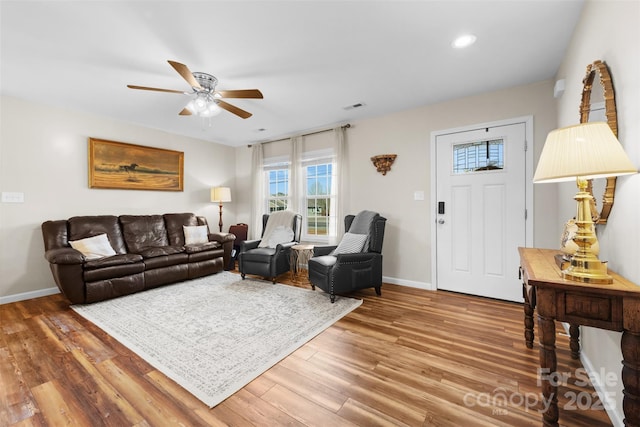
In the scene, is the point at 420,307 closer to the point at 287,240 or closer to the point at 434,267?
the point at 434,267

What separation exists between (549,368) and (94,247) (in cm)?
447

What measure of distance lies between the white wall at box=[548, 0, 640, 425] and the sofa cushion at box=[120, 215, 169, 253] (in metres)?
4.80

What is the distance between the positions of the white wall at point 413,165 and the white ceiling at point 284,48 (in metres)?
0.20

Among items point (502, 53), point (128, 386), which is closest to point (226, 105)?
point (128, 386)

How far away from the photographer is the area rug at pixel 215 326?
5.82 ft

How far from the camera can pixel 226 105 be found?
9.21ft

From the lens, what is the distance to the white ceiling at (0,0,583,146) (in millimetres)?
1840

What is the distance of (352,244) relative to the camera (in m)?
3.41

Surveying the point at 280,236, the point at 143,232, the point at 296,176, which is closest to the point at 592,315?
the point at 280,236

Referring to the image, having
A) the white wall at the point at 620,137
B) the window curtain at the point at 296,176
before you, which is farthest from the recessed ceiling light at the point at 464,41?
the window curtain at the point at 296,176

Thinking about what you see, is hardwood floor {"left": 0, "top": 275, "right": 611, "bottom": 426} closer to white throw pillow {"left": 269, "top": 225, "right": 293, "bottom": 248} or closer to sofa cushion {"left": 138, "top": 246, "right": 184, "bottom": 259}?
sofa cushion {"left": 138, "top": 246, "right": 184, "bottom": 259}

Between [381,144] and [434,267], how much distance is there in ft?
6.28

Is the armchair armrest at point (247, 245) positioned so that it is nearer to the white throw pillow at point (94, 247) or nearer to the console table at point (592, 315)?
the white throw pillow at point (94, 247)

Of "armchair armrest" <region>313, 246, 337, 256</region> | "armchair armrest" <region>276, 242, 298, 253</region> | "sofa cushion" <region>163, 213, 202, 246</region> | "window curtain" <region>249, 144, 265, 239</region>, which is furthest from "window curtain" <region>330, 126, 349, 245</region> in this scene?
"sofa cushion" <region>163, 213, 202, 246</region>
